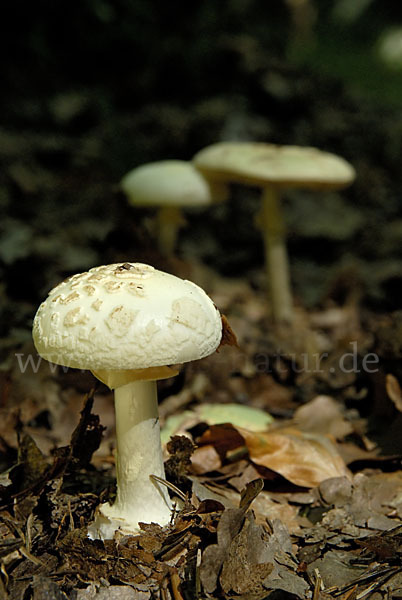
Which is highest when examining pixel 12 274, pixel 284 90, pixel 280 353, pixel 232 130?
pixel 284 90

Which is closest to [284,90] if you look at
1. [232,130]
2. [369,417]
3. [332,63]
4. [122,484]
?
[232,130]

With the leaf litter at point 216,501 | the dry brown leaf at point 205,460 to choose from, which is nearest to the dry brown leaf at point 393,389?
the leaf litter at point 216,501

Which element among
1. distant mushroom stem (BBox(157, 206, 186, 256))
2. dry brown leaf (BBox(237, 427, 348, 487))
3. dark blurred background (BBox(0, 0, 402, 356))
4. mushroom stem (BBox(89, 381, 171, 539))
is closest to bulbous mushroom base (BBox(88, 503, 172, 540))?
mushroom stem (BBox(89, 381, 171, 539))

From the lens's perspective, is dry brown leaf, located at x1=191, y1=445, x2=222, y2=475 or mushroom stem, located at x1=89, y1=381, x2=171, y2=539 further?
dry brown leaf, located at x1=191, y1=445, x2=222, y2=475

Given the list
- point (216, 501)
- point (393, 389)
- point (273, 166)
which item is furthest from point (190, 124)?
point (216, 501)

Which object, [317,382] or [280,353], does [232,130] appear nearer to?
[280,353]

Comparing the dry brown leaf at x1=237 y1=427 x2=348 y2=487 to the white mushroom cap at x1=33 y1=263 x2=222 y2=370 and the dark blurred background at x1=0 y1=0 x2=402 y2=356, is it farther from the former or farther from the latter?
the dark blurred background at x1=0 y1=0 x2=402 y2=356
